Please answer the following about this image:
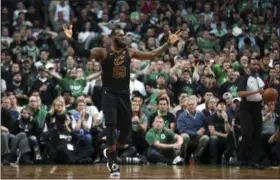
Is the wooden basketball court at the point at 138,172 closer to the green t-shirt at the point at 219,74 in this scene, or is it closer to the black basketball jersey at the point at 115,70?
the black basketball jersey at the point at 115,70

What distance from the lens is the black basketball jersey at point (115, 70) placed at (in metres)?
13.2

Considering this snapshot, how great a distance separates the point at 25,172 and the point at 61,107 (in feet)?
12.5

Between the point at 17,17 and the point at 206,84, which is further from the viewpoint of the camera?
the point at 17,17

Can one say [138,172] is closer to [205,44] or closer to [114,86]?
[114,86]

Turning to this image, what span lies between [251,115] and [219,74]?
463cm

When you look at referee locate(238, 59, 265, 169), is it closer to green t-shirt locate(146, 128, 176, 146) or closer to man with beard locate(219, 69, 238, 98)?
green t-shirt locate(146, 128, 176, 146)

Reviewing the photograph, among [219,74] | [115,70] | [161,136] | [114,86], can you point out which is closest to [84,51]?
[115,70]

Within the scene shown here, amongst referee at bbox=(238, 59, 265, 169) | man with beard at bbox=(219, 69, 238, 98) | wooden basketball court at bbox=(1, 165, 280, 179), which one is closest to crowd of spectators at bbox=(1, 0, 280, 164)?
man with beard at bbox=(219, 69, 238, 98)

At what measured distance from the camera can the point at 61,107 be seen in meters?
18.5

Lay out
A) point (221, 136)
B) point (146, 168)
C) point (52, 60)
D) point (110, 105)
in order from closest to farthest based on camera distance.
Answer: point (110, 105) < point (146, 168) < point (221, 136) < point (52, 60)

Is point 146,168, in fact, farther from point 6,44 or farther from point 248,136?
point 6,44

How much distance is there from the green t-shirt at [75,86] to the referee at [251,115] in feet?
16.9

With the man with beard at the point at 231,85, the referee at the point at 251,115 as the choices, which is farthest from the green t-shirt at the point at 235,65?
the referee at the point at 251,115

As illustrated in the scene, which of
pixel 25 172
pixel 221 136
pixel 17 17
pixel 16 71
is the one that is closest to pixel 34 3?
pixel 17 17
